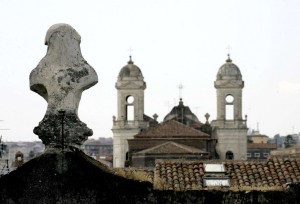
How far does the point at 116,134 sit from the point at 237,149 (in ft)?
36.5

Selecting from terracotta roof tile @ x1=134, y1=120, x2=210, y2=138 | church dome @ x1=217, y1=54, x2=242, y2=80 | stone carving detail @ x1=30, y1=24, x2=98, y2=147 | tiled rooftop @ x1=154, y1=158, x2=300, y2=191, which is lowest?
stone carving detail @ x1=30, y1=24, x2=98, y2=147

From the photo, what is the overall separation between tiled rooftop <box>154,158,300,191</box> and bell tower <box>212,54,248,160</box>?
5956 centimetres

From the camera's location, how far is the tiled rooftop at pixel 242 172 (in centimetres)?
1930

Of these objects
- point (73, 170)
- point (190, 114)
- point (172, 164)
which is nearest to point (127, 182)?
point (73, 170)

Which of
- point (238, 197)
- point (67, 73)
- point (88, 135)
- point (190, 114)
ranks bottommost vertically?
point (238, 197)

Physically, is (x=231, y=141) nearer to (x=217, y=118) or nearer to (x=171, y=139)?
(x=217, y=118)

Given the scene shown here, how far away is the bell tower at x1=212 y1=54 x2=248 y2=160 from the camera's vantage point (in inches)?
3182

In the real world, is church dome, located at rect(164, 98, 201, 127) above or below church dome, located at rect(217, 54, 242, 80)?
below

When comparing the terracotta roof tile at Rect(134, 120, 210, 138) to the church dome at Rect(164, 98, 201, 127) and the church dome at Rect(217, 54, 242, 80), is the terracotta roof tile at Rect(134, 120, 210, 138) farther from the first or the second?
the church dome at Rect(164, 98, 201, 127)

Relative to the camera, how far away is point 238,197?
5.66m

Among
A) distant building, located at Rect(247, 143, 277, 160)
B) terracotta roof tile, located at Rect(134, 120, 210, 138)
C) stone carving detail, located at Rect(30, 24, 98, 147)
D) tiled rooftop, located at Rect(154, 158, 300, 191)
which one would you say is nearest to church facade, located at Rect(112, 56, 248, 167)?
terracotta roof tile, located at Rect(134, 120, 210, 138)

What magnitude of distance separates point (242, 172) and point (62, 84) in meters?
14.6

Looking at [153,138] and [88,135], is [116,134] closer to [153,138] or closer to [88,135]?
[153,138]

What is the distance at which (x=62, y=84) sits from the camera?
5863 millimetres
